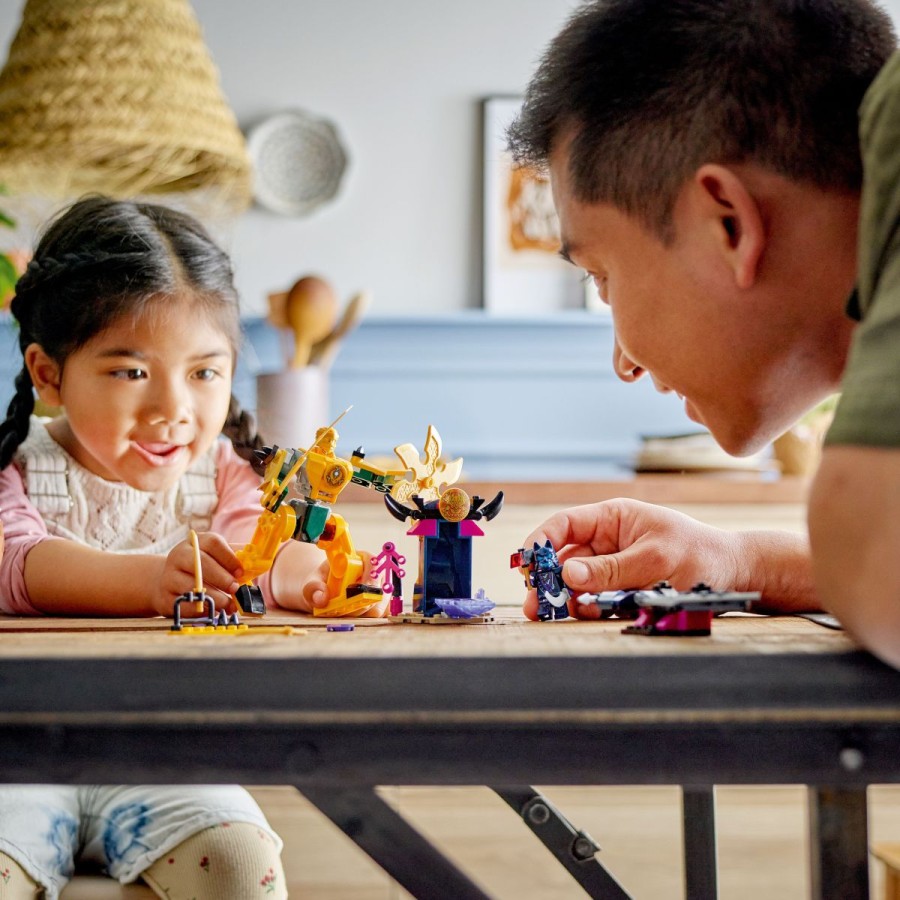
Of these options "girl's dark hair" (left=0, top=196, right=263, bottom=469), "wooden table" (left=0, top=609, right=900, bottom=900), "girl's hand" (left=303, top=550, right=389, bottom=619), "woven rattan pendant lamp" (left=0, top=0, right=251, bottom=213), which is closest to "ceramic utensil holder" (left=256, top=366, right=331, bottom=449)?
"woven rattan pendant lamp" (left=0, top=0, right=251, bottom=213)

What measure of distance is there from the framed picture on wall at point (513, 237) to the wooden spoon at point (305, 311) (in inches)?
18.2

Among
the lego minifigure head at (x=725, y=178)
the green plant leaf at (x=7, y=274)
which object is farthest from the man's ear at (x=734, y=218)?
the green plant leaf at (x=7, y=274)

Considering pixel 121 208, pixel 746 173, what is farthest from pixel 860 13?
pixel 121 208

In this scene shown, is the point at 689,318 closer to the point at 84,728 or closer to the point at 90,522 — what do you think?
the point at 84,728

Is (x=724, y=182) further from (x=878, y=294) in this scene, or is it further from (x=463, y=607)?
(x=463, y=607)

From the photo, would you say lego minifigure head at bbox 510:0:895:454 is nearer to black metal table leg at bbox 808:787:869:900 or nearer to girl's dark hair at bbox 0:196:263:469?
black metal table leg at bbox 808:787:869:900

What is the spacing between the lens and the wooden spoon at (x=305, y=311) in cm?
245

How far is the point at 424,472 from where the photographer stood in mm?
836

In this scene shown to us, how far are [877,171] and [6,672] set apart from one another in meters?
0.47

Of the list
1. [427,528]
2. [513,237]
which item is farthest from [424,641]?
[513,237]

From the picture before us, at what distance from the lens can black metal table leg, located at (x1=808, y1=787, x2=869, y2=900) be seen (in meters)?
0.48

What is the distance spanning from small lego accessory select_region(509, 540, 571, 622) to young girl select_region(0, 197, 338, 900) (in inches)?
6.9

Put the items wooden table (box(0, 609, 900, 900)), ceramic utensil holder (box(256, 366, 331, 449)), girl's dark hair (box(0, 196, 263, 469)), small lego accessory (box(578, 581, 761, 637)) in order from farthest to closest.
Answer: ceramic utensil holder (box(256, 366, 331, 449)) → girl's dark hair (box(0, 196, 263, 469)) → small lego accessory (box(578, 581, 761, 637)) → wooden table (box(0, 609, 900, 900))

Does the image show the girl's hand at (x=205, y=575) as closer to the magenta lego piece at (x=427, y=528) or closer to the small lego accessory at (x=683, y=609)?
the magenta lego piece at (x=427, y=528)
